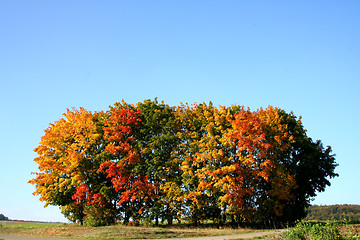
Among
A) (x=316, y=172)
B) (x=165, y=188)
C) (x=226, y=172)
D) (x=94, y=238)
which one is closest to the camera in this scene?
(x=94, y=238)

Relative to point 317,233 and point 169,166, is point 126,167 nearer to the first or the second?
point 169,166

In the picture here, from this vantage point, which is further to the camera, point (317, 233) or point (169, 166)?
point (169, 166)

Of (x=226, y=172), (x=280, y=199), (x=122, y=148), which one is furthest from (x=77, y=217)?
(x=280, y=199)

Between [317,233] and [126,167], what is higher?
[126,167]

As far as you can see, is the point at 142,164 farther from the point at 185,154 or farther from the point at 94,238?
the point at 94,238

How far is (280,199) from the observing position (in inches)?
1287

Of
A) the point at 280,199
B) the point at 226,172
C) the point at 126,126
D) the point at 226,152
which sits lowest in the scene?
the point at 280,199

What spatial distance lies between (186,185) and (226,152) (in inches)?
193

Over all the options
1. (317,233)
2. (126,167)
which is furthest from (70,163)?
(317,233)

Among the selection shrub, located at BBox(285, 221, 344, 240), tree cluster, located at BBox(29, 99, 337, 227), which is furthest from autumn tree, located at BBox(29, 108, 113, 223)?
shrub, located at BBox(285, 221, 344, 240)

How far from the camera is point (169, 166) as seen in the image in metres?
31.1

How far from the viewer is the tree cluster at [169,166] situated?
96.3 feet

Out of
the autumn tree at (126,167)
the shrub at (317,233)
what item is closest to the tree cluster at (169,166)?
the autumn tree at (126,167)

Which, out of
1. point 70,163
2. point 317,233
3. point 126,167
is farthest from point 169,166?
point 317,233
